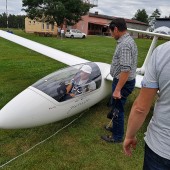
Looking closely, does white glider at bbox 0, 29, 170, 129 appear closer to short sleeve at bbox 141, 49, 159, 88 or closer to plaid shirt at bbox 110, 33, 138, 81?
plaid shirt at bbox 110, 33, 138, 81

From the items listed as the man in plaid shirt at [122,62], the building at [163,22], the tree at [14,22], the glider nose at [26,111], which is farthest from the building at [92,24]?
the tree at [14,22]

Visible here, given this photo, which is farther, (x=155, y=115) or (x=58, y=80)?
(x=58, y=80)

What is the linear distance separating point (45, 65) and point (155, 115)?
1062cm

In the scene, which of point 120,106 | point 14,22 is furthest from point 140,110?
point 14,22

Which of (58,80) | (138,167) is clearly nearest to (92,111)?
(58,80)

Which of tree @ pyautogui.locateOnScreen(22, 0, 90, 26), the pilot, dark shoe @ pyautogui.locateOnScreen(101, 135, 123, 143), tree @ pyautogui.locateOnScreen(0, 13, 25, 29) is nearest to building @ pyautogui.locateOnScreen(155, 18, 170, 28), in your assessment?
tree @ pyautogui.locateOnScreen(22, 0, 90, 26)

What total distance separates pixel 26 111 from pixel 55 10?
34685 mm

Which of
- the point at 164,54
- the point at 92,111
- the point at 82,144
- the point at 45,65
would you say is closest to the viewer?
the point at 164,54

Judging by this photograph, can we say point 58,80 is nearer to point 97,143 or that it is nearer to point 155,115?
point 97,143

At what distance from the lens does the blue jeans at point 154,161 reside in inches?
82.4

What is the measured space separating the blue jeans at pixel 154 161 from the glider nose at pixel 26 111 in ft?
8.10

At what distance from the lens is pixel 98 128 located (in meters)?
5.62

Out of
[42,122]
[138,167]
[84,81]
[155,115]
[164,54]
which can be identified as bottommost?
[138,167]

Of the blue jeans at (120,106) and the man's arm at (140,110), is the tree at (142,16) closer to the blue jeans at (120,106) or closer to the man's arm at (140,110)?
the blue jeans at (120,106)
